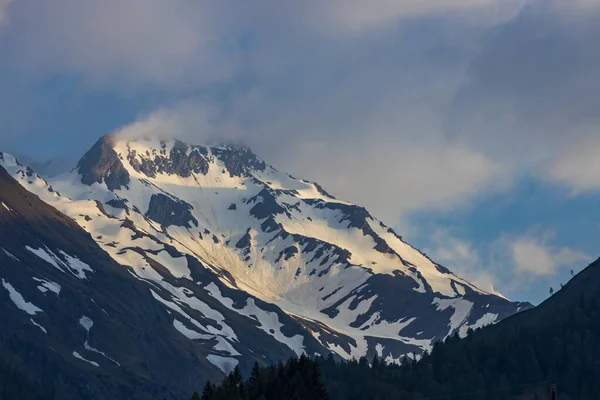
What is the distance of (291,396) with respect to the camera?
19912 centimetres

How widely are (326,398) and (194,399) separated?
21984 millimetres

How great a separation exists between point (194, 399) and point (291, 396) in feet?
53.9

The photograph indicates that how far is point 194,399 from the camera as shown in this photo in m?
196

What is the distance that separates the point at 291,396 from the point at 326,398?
20.5 feet

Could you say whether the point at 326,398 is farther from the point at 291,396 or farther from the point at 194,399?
the point at 194,399

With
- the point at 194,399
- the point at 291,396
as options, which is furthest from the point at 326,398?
the point at 194,399

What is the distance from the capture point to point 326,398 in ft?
646
